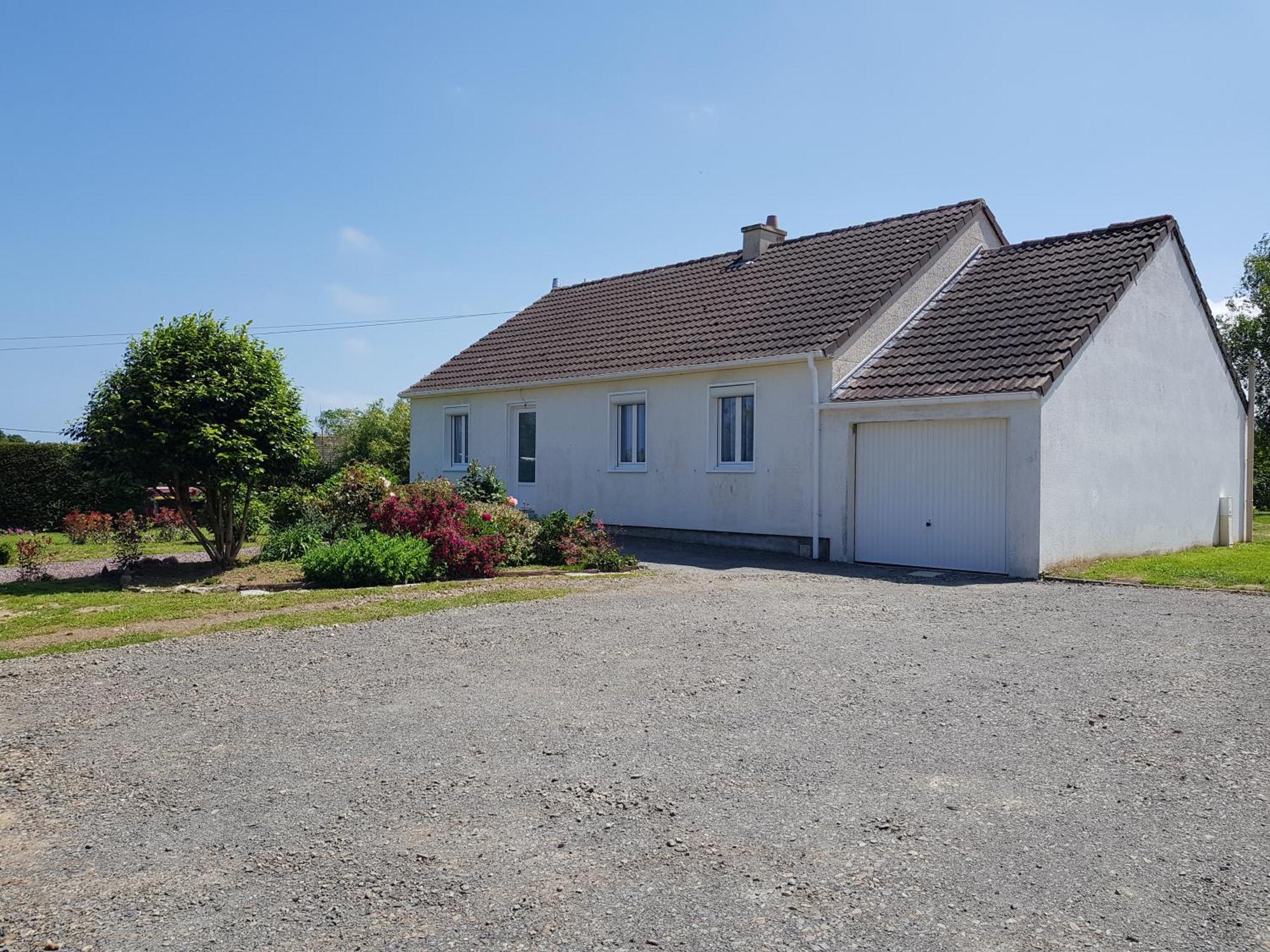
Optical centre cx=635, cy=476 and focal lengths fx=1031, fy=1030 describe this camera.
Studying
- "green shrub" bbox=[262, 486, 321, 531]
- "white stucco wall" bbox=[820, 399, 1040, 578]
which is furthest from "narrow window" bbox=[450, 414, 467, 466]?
"white stucco wall" bbox=[820, 399, 1040, 578]

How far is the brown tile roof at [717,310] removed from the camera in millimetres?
17625

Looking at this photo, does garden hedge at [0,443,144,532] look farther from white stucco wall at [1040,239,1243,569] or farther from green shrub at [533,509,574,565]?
white stucco wall at [1040,239,1243,569]

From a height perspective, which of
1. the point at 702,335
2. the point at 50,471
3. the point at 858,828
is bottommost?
the point at 858,828

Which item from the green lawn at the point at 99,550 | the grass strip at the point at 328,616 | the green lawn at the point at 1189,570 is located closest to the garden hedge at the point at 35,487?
the green lawn at the point at 99,550

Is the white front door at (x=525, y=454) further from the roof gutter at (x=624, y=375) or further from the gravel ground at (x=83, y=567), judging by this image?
the gravel ground at (x=83, y=567)

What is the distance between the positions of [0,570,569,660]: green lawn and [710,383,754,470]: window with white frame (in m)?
6.13

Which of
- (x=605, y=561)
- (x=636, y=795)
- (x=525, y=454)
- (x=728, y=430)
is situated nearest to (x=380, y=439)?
(x=525, y=454)

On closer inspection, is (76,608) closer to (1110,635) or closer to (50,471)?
(1110,635)

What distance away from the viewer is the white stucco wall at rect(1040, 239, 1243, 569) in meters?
14.4

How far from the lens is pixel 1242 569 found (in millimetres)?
13984

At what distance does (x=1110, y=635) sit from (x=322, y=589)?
8.30m

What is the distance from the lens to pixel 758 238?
72.4ft

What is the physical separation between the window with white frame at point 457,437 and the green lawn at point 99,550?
6449mm

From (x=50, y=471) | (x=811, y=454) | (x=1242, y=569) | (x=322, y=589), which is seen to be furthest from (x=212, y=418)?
(x=1242, y=569)
